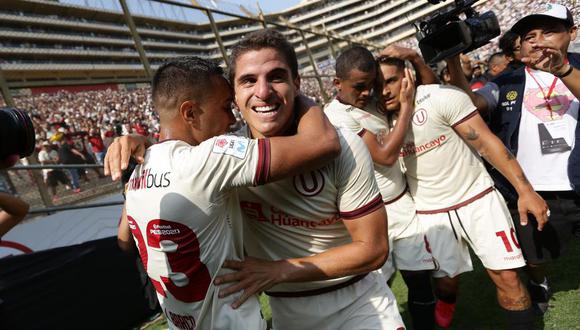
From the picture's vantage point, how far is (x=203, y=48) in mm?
9547

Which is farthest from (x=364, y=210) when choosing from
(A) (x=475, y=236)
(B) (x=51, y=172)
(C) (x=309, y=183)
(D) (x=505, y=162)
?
(B) (x=51, y=172)

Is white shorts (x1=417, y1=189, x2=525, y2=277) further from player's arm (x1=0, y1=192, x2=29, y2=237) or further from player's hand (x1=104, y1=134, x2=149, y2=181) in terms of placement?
player's arm (x1=0, y1=192, x2=29, y2=237)

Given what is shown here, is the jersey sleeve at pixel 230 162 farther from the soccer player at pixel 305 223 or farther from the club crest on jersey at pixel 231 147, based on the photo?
the soccer player at pixel 305 223

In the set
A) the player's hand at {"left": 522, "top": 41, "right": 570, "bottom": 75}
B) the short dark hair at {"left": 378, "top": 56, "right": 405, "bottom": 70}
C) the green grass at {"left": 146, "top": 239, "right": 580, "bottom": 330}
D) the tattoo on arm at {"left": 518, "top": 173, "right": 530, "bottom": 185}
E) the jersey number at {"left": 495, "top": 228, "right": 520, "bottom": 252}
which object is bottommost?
the green grass at {"left": 146, "top": 239, "right": 580, "bottom": 330}

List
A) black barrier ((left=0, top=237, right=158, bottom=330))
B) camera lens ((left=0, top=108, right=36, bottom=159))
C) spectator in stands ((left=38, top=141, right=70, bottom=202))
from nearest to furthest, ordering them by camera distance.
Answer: camera lens ((left=0, top=108, right=36, bottom=159)) → black barrier ((left=0, top=237, right=158, bottom=330)) → spectator in stands ((left=38, top=141, right=70, bottom=202))

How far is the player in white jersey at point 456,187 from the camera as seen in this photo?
255 cm

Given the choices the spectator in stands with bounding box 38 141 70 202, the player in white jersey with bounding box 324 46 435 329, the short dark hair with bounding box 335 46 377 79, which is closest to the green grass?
the player in white jersey with bounding box 324 46 435 329

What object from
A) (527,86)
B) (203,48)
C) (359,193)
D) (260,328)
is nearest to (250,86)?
(359,193)

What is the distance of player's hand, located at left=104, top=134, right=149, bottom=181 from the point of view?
1.50 metres

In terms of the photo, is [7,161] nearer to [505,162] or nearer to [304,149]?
[304,149]

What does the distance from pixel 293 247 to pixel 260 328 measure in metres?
0.39

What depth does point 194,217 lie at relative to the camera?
1370mm

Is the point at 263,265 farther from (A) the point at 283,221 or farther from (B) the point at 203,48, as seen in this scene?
(B) the point at 203,48

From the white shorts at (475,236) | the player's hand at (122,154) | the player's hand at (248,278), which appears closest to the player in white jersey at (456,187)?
the white shorts at (475,236)
